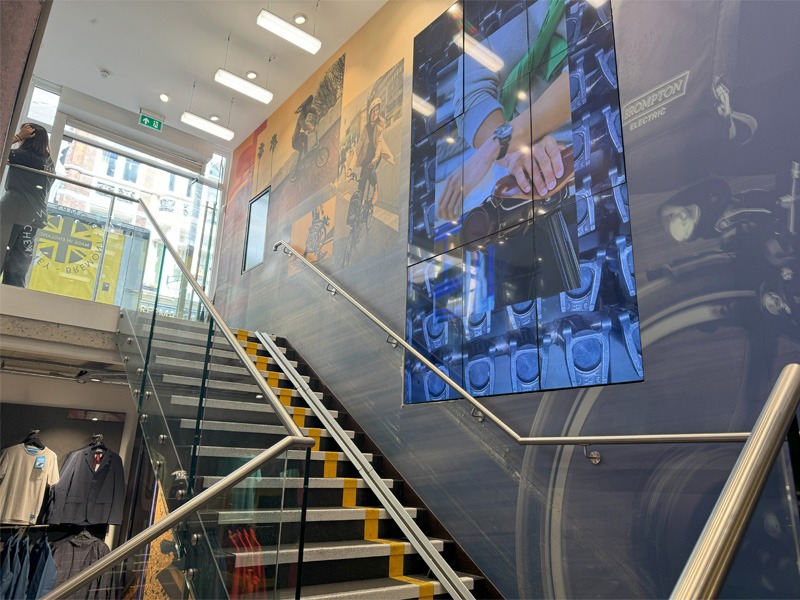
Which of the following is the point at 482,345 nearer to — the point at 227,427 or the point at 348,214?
the point at 227,427

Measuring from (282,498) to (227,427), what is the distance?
71 cm

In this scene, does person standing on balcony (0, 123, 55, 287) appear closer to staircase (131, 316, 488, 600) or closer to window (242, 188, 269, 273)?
staircase (131, 316, 488, 600)

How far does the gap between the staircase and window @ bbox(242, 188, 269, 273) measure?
3.43m

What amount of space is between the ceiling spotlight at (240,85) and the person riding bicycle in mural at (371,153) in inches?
64.9

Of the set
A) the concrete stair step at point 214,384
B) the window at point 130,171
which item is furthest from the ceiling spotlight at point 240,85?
the concrete stair step at point 214,384

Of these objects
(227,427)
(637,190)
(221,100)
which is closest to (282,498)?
(227,427)

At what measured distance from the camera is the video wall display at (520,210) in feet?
11.7

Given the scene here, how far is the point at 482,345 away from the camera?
4.23m

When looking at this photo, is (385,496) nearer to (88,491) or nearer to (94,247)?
(94,247)

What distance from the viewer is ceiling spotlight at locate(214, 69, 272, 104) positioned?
6.99m

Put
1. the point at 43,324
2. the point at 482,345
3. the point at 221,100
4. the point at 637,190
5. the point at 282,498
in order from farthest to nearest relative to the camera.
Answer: the point at 221,100
the point at 43,324
the point at 482,345
the point at 637,190
the point at 282,498

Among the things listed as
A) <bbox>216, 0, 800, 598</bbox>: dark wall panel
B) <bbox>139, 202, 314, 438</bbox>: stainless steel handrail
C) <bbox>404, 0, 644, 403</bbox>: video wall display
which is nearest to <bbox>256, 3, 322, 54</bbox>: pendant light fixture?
<bbox>404, 0, 644, 403</bbox>: video wall display

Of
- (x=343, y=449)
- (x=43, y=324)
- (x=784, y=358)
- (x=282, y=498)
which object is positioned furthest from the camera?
(x=43, y=324)

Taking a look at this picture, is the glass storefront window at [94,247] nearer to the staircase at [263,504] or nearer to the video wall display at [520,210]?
the staircase at [263,504]
